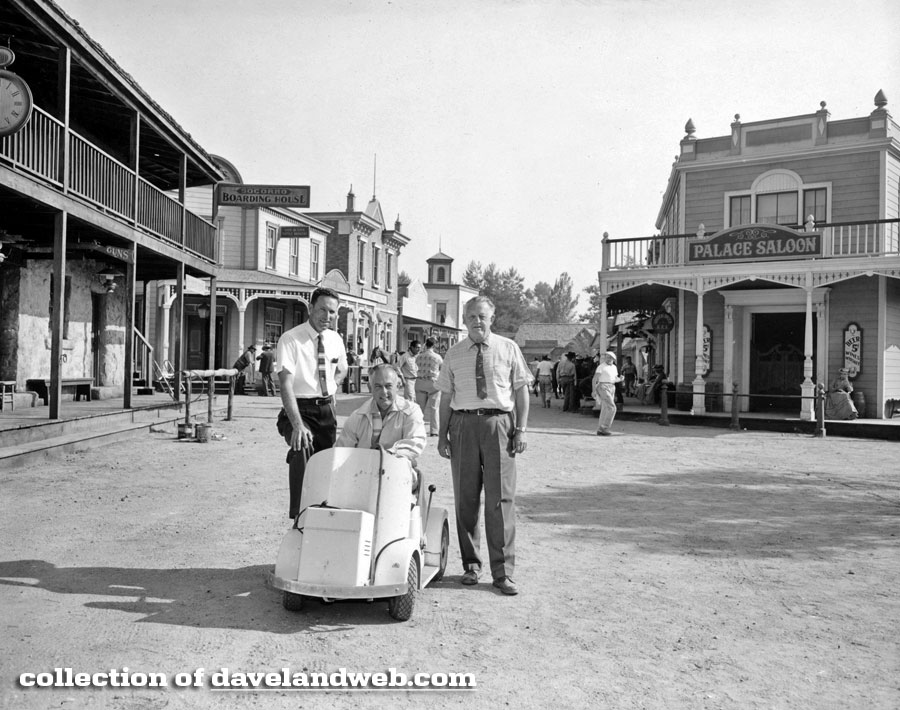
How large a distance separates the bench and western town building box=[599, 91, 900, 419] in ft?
38.3

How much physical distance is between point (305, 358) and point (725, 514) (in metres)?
4.45

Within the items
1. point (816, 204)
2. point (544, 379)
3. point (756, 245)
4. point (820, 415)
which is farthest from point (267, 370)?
point (816, 204)

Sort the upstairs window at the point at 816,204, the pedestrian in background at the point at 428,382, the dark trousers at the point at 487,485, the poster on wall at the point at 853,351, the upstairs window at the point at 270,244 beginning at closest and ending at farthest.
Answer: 1. the dark trousers at the point at 487,485
2. the pedestrian in background at the point at 428,382
3. the poster on wall at the point at 853,351
4. the upstairs window at the point at 816,204
5. the upstairs window at the point at 270,244

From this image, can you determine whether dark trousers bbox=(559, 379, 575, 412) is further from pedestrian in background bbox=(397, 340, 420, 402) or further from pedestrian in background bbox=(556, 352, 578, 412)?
pedestrian in background bbox=(397, 340, 420, 402)

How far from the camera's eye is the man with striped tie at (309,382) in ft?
16.3

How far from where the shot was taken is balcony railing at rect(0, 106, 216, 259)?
10367mm

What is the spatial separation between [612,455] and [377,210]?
98.2 ft

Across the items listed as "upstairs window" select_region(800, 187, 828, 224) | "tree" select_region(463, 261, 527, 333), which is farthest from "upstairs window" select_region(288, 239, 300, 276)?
"tree" select_region(463, 261, 527, 333)

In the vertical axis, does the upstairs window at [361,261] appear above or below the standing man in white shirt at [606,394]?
above

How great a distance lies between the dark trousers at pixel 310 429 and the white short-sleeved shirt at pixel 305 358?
0.11 meters

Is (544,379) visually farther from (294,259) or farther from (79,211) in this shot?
(79,211)

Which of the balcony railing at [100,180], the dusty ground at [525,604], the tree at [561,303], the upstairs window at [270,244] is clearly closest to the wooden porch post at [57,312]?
the balcony railing at [100,180]

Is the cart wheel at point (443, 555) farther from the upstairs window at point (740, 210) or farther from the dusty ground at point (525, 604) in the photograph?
the upstairs window at point (740, 210)

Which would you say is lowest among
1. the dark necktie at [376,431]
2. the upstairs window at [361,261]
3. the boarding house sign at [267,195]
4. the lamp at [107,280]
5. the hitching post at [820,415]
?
the hitching post at [820,415]
